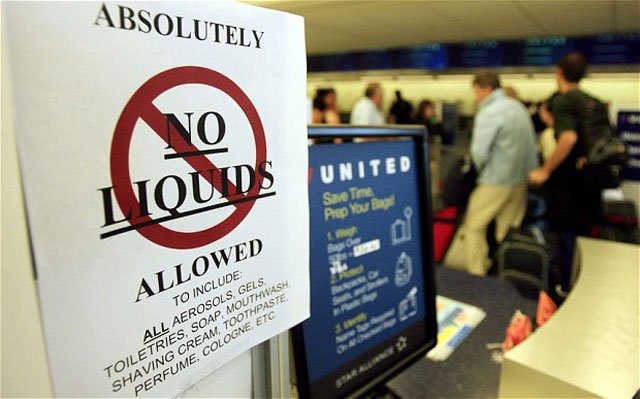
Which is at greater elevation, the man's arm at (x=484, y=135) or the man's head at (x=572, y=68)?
the man's head at (x=572, y=68)

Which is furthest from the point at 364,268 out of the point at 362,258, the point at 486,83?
the point at 486,83

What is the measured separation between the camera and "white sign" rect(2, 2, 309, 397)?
360 mm

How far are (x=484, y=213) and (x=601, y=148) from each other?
93cm

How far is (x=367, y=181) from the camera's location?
35.0 inches

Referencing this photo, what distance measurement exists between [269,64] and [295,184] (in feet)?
0.55

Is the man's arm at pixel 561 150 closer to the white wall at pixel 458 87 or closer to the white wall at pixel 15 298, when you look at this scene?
the white wall at pixel 15 298

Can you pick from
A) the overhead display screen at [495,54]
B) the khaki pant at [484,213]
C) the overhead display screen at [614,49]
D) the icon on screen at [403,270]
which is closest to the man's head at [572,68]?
the khaki pant at [484,213]

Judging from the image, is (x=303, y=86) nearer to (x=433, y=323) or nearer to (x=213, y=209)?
(x=213, y=209)

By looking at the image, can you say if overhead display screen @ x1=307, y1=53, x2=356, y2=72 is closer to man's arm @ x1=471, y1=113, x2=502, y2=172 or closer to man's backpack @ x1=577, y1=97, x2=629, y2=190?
man's arm @ x1=471, y1=113, x2=502, y2=172

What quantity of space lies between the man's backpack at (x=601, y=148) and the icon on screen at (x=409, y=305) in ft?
7.67

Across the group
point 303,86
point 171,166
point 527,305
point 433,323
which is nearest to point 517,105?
point 527,305

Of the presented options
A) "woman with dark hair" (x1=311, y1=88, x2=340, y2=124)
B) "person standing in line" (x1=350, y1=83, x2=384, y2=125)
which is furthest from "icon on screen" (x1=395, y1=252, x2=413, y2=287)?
"woman with dark hair" (x1=311, y1=88, x2=340, y2=124)

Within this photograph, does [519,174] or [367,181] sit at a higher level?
[367,181]

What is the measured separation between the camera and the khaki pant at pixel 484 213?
334 cm
